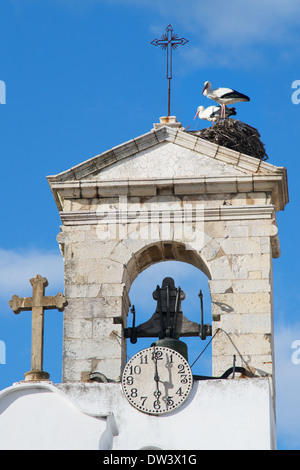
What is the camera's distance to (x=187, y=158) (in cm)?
2336

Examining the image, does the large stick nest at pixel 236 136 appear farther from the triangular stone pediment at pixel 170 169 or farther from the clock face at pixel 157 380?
the clock face at pixel 157 380

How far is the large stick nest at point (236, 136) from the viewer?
2472 centimetres

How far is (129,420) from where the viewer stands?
20312 mm

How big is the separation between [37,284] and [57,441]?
184 cm

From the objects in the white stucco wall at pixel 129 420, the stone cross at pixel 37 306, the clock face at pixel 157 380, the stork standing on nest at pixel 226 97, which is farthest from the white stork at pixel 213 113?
the white stucco wall at pixel 129 420

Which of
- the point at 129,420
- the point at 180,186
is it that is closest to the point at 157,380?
the point at 129,420

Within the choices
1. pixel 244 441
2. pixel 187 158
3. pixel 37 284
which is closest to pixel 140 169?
pixel 187 158

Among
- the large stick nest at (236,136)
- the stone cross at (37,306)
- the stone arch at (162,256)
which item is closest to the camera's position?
the stone cross at (37,306)

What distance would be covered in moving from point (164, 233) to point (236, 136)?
2.49 m

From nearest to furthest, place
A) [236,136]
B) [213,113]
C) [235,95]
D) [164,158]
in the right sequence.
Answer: [164,158] < [236,136] < [235,95] < [213,113]

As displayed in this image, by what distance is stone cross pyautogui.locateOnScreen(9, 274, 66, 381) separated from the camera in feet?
67.9

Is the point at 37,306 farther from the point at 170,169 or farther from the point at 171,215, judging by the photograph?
the point at 170,169

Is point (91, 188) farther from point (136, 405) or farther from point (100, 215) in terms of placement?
point (136, 405)

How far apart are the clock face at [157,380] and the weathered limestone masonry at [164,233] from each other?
1558mm
